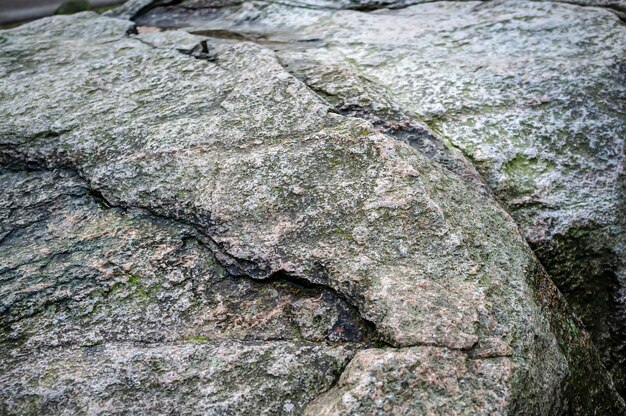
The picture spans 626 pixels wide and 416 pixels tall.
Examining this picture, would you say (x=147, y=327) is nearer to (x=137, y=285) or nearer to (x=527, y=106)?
(x=137, y=285)

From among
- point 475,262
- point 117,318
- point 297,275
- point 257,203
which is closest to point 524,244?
point 475,262

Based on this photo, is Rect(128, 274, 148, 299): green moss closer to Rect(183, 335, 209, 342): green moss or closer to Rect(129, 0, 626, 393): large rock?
Rect(183, 335, 209, 342): green moss

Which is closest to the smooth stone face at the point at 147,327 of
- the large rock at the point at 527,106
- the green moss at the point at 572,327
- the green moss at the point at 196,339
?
the green moss at the point at 196,339

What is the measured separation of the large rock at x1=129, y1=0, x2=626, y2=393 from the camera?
7.00 ft

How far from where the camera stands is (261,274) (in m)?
1.71

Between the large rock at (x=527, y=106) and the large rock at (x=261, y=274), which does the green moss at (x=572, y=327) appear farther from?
the large rock at (x=527, y=106)

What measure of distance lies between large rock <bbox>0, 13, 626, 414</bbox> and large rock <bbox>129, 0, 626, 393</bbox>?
246 mm

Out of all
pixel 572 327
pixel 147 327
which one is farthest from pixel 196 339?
pixel 572 327

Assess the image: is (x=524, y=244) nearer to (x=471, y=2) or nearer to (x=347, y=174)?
(x=347, y=174)

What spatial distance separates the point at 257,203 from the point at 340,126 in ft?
1.33

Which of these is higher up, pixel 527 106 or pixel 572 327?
pixel 527 106

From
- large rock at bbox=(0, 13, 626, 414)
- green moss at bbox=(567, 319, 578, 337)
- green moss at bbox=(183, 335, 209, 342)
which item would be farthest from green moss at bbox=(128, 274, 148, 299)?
green moss at bbox=(567, 319, 578, 337)

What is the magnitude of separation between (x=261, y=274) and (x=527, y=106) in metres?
1.40

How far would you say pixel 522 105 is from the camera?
2404 mm
